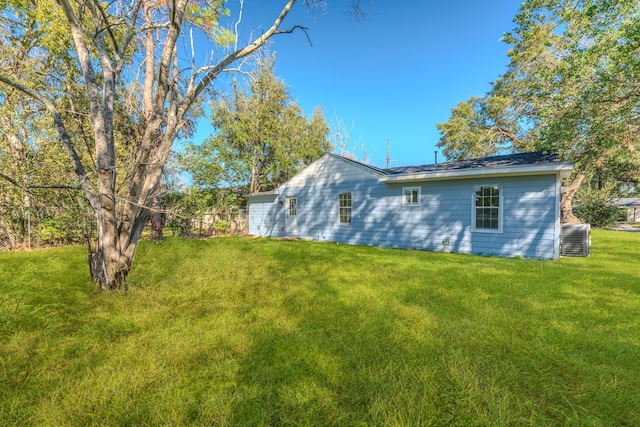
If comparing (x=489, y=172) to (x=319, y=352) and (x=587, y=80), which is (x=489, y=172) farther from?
(x=319, y=352)

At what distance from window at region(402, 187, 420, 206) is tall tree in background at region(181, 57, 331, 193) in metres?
10.6

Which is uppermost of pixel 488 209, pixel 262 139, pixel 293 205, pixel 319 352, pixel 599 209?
pixel 262 139

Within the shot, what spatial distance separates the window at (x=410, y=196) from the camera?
9231 millimetres

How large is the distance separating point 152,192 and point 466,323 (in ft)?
15.7

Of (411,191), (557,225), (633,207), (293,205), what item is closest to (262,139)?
(293,205)

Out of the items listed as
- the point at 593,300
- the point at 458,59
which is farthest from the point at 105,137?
the point at 458,59

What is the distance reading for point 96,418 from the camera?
1.62 meters

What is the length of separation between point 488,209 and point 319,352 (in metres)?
7.58

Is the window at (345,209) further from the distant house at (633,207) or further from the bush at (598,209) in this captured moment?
the distant house at (633,207)

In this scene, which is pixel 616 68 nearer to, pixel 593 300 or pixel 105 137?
pixel 593 300

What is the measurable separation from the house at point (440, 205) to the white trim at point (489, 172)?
2 cm

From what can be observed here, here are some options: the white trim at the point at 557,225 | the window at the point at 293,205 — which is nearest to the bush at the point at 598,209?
the white trim at the point at 557,225

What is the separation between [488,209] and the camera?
792cm

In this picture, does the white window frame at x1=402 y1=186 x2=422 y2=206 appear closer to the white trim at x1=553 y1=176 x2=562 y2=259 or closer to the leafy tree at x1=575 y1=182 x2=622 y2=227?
the white trim at x1=553 y1=176 x2=562 y2=259
